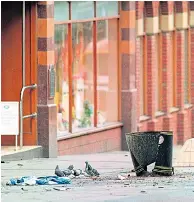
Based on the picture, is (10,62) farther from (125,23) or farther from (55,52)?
(125,23)

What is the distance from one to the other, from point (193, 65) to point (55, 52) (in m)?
11.3

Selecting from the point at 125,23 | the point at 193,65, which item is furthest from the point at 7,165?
the point at 193,65

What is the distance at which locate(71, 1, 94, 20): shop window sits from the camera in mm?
25406

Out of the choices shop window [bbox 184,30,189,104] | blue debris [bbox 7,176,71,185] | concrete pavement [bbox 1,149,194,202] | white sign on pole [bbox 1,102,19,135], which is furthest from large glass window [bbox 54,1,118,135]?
blue debris [bbox 7,176,71,185]

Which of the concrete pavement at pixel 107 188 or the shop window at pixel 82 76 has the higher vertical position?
the shop window at pixel 82 76

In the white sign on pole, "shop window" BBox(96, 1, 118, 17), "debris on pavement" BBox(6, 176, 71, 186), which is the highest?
"shop window" BBox(96, 1, 118, 17)

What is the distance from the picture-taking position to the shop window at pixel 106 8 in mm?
26892

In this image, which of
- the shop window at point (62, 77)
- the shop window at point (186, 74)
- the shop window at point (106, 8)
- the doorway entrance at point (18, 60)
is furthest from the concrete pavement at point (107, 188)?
the shop window at point (186, 74)

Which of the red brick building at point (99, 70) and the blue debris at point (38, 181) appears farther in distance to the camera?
the red brick building at point (99, 70)

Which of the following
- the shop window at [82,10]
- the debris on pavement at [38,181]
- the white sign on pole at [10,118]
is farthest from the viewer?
the shop window at [82,10]

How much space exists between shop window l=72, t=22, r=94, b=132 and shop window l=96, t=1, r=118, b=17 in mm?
468

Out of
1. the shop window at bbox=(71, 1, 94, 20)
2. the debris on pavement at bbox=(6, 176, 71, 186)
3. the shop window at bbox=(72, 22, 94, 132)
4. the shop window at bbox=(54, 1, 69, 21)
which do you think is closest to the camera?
the debris on pavement at bbox=(6, 176, 71, 186)

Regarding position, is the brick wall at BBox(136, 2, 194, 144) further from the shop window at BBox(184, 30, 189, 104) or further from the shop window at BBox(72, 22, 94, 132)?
the shop window at BBox(72, 22, 94, 132)

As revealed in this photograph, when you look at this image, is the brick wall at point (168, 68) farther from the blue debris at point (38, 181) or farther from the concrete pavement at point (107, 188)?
the blue debris at point (38, 181)
